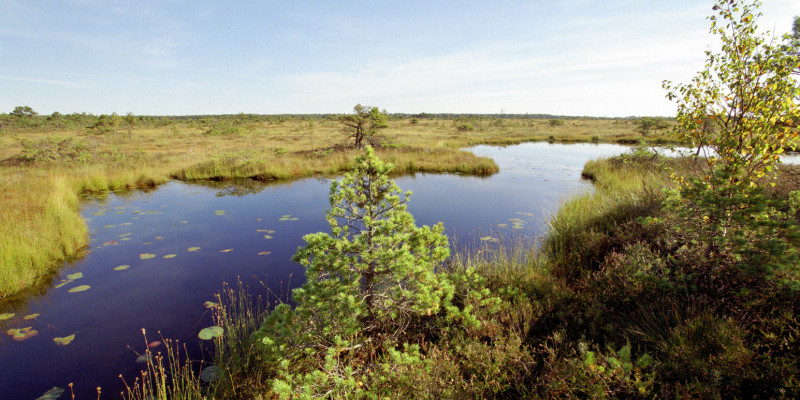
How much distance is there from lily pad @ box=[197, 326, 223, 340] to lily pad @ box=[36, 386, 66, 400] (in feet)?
4.95

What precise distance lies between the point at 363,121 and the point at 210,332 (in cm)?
2007

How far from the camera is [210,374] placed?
416cm

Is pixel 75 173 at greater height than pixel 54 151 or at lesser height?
lesser

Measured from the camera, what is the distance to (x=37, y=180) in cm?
1210

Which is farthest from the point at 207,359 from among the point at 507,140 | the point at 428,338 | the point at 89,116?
the point at 89,116

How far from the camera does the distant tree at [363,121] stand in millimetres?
23172

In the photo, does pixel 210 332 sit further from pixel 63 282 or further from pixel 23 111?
pixel 23 111

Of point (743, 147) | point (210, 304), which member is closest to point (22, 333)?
point (210, 304)

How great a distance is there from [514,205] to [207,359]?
34.6ft

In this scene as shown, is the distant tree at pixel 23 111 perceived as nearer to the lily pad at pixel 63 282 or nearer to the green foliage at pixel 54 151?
the green foliage at pixel 54 151

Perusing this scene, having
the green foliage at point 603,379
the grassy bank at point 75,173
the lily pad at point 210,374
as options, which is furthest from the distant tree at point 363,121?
the green foliage at point 603,379

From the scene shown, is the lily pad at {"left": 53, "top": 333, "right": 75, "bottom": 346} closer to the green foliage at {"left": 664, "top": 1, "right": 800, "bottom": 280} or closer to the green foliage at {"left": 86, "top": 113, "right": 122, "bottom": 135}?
the green foliage at {"left": 664, "top": 1, "right": 800, "bottom": 280}

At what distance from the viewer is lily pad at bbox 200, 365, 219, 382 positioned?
3.97m

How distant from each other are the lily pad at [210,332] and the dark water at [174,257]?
4.7 inches
